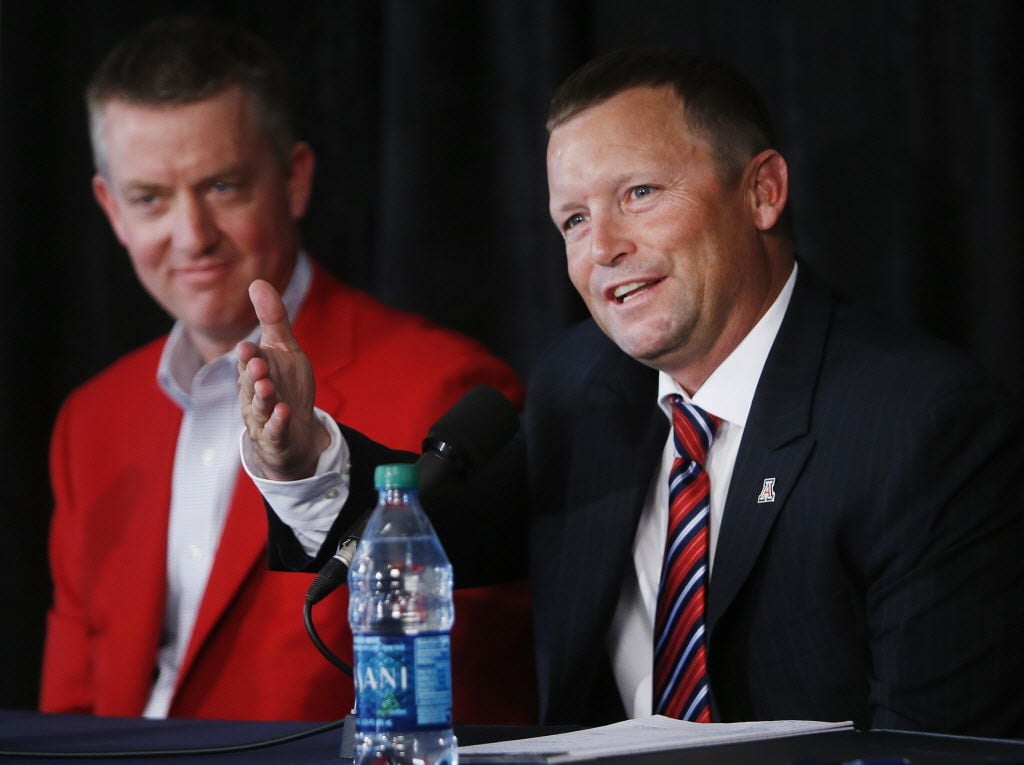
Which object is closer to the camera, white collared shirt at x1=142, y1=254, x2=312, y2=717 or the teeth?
the teeth

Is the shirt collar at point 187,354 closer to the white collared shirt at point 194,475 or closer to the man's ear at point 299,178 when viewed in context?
the white collared shirt at point 194,475

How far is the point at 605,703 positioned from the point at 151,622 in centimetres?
94

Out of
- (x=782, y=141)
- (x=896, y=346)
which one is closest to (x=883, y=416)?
(x=896, y=346)

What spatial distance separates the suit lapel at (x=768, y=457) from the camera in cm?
174

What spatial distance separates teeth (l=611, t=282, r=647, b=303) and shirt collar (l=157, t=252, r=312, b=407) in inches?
33.7

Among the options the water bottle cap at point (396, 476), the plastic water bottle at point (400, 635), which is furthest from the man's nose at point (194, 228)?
the water bottle cap at point (396, 476)

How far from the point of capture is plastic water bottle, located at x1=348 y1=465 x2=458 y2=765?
1137 mm

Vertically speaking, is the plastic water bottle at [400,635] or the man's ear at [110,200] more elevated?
the man's ear at [110,200]

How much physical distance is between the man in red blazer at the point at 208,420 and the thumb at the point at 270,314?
0.68m

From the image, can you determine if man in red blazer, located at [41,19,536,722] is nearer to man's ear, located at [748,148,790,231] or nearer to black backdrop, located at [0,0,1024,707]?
black backdrop, located at [0,0,1024,707]

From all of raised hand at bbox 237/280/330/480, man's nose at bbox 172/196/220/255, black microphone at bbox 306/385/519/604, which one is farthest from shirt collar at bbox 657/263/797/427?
man's nose at bbox 172/196/220/255

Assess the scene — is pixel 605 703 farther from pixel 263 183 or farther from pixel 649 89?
A: pixel 263 183

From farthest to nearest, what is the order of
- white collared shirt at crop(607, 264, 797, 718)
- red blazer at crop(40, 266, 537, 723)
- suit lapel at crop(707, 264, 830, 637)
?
red blazer at crop(40, 266, 537, 723) → white collared shirt at crop(607, 264, 797, 718) → suit lapel at crop(707, 264, 830, 637)

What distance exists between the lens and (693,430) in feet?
6.39
